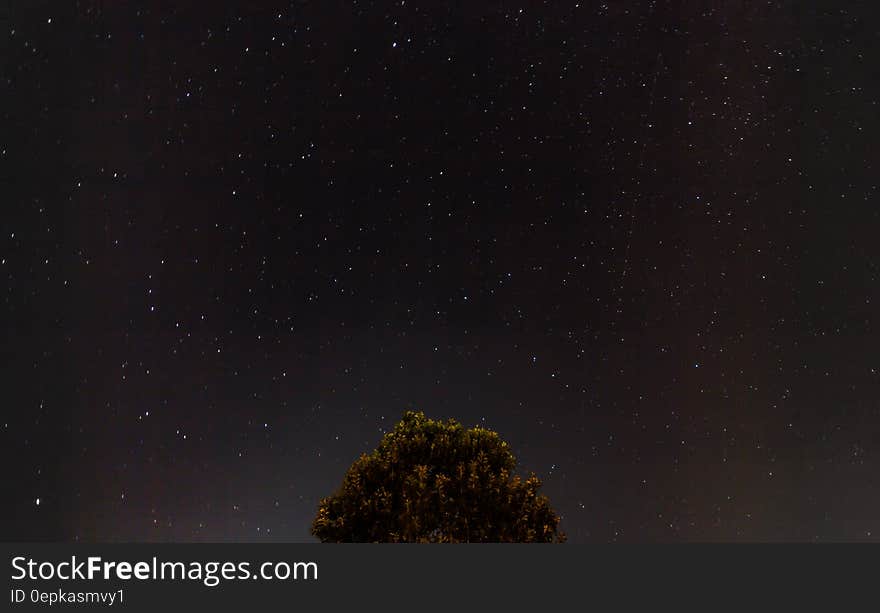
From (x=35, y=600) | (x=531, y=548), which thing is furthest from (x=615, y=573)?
(x=35, y=600)

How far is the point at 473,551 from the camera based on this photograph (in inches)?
136

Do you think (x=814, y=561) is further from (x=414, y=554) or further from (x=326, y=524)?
(x=326, y=524)

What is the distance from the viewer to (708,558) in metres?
3.43

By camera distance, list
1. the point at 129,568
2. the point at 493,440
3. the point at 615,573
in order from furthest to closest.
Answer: the point at 493,440 < the point at 129,568 < the point at 615,573

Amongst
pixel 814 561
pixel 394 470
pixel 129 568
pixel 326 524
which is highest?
pixel 394 470

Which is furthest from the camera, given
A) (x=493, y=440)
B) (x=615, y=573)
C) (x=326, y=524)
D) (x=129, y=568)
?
(x=493, y=440)

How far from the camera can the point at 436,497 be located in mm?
6598

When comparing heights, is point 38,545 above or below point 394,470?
below

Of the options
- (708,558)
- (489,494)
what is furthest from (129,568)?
(489,494)

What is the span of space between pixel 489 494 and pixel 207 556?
350 centimetres

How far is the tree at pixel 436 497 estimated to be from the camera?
6512 mm

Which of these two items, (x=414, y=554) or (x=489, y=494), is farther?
(x=489, y=494)

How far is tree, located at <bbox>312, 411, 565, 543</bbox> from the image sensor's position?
651 centimetres

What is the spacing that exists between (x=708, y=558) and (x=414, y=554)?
1352 mm
